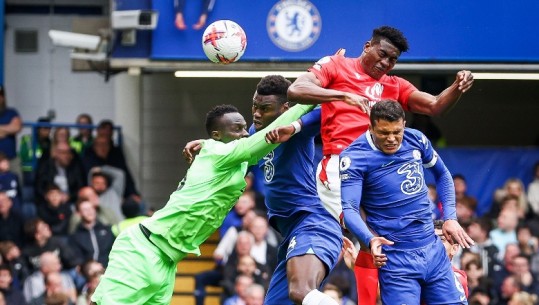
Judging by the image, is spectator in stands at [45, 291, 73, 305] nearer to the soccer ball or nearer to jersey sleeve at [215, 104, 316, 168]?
the soccer ball

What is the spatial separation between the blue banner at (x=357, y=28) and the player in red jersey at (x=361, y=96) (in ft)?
20.6

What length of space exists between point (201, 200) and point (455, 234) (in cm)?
187

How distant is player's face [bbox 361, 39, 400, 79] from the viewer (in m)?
11.0

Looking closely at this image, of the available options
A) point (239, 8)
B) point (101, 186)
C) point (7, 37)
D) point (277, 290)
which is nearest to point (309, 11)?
point (239, 8)

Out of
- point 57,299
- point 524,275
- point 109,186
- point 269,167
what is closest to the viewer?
point 269,167

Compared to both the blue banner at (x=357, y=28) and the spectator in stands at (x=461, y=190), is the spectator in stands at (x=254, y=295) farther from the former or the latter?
the blue banner at (x=357, y=28)

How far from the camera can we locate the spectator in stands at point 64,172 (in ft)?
59.0

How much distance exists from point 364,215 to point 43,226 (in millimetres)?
6723

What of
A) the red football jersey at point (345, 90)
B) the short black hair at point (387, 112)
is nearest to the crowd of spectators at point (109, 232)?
the red football jersey at point (345, 90)

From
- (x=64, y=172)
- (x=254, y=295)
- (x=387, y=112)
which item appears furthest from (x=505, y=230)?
(x=387, y=112)

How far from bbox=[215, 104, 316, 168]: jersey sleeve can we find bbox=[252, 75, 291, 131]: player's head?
258mm

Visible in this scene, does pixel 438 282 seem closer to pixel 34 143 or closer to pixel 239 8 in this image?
pixel 239 8

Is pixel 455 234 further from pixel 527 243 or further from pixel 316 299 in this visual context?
pixel 527 243

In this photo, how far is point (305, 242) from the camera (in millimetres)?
10766
